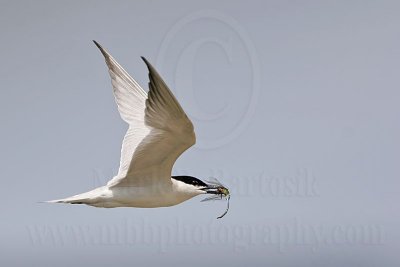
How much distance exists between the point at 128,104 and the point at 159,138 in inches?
63.8

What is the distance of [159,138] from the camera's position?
30.0ft

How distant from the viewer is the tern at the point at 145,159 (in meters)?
8.94

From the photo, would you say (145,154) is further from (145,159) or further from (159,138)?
(159,138)

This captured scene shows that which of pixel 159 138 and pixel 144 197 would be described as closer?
pixel 159 138

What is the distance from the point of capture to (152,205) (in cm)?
1002

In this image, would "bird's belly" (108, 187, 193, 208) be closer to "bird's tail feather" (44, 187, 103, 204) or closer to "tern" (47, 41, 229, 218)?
Answer: "tern" (47, 41, 229, 218)

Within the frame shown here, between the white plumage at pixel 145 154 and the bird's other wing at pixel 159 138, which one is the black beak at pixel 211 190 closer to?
the white plumage at pixel 145 154

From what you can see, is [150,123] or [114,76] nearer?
[150,123]

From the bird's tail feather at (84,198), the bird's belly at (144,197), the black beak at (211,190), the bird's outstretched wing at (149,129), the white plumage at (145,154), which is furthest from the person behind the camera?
the black beak at (211,190)

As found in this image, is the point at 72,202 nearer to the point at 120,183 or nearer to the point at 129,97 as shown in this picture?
the point at 120,183

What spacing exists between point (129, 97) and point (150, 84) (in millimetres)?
2517

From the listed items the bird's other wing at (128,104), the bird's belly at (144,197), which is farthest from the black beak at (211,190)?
the bird's other wing at (128,104)

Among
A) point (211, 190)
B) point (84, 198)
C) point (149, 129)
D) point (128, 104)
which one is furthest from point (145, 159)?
point (128, 104)

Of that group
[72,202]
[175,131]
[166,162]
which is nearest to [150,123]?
[175,131]
